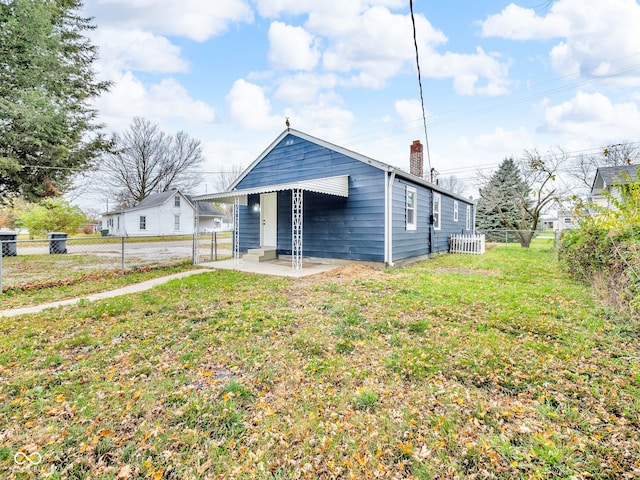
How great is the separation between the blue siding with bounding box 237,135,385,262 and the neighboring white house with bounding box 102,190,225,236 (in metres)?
17.5

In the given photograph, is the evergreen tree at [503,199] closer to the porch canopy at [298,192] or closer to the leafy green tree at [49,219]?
the porch canopy at [298,192]

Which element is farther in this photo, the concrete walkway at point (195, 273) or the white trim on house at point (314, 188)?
the white trim on house at point (314, 188)

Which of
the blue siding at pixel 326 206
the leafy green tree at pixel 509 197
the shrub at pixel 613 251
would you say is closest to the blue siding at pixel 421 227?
the blue siding at pixel 326 206

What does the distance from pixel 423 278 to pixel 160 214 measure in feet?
90.3

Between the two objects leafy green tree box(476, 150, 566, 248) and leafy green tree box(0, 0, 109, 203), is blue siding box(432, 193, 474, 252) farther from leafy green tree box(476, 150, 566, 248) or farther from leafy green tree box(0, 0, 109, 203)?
leafy green tree box(0, 0, 109, 203)

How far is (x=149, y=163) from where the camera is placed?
3088cm

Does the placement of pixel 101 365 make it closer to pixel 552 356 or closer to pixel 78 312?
pixel 78 312

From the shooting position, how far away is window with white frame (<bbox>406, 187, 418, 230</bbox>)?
9898 millimetres

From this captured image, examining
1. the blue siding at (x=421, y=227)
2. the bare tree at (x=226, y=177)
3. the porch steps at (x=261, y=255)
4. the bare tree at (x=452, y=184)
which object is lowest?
the porch steps at (x=261, y=255)

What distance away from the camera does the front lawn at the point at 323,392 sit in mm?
1831

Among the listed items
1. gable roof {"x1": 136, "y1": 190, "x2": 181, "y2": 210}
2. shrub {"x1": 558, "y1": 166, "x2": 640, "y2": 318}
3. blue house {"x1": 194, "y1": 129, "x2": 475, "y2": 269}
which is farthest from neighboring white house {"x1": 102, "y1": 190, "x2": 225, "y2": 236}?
shrub {"x1": 558, "y1": 166, "x2": 640, "y2": 318}

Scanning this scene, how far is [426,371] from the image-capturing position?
2857mm

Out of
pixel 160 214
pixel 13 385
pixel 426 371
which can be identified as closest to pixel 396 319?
pixel 426 371

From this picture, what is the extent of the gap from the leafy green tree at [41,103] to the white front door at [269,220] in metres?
8.73
